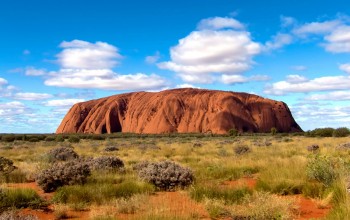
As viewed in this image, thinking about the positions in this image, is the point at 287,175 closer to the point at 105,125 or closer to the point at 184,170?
the point at 184,170

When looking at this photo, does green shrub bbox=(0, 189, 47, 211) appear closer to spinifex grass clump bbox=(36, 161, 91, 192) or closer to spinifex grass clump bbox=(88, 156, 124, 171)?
spinifex grass clump bbox=(36, 161, 91, 192)

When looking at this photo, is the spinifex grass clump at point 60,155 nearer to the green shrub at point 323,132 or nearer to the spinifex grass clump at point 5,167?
the spinifex grass clump at point 5,167

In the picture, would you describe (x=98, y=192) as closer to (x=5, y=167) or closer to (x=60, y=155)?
(x=5, y=167)

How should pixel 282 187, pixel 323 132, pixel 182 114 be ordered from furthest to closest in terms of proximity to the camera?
pixel 182 114 < pixel 323 132 < pixel 282 187

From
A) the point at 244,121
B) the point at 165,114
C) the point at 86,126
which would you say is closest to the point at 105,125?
the point at 86,126

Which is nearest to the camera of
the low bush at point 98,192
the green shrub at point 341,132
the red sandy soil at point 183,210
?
the red sandy soil at point 183,210

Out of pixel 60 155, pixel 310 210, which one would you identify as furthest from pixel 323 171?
pixel 60 155

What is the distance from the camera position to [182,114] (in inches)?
4181

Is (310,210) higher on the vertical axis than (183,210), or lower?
lower

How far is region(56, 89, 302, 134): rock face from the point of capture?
100 m

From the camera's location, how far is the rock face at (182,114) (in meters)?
100

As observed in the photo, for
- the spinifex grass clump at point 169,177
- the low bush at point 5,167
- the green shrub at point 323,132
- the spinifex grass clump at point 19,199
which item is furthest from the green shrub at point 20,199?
the green shrub at point 323,132

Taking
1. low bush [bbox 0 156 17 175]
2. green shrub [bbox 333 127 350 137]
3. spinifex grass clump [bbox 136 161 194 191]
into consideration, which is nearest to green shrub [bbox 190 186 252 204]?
spinifex grass clump [bbox 136 161 194 191]

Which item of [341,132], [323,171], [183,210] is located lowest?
[183,210]
